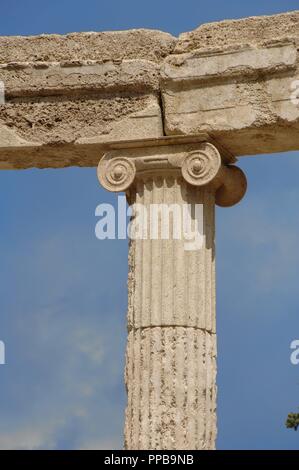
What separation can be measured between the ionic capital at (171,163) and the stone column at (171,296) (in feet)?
0.04

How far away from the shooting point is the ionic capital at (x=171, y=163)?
14.7 meters

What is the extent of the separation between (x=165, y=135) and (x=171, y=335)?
102 inches

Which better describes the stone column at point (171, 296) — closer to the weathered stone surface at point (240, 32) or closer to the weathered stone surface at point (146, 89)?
the weathered stone surface at point (146, 89)

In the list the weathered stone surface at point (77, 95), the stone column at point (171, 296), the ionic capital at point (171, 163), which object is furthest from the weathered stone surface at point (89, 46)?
the stone column at point (171, 296)

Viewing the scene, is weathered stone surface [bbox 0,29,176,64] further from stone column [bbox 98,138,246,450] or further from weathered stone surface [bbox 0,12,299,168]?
stone column [bbox 98,138,246,450]

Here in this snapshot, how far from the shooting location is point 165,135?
49.0 ft

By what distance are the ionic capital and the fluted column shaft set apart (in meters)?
0.15

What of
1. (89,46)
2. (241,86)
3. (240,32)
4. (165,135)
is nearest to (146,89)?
(165,135)

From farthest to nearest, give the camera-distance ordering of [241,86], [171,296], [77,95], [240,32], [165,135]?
[77,95]
[240,32]
[165,135]
[241,86]
[171,296]

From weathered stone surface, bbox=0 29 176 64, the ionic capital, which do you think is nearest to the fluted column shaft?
the ionic capital

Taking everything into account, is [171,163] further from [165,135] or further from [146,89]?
[146,89]
